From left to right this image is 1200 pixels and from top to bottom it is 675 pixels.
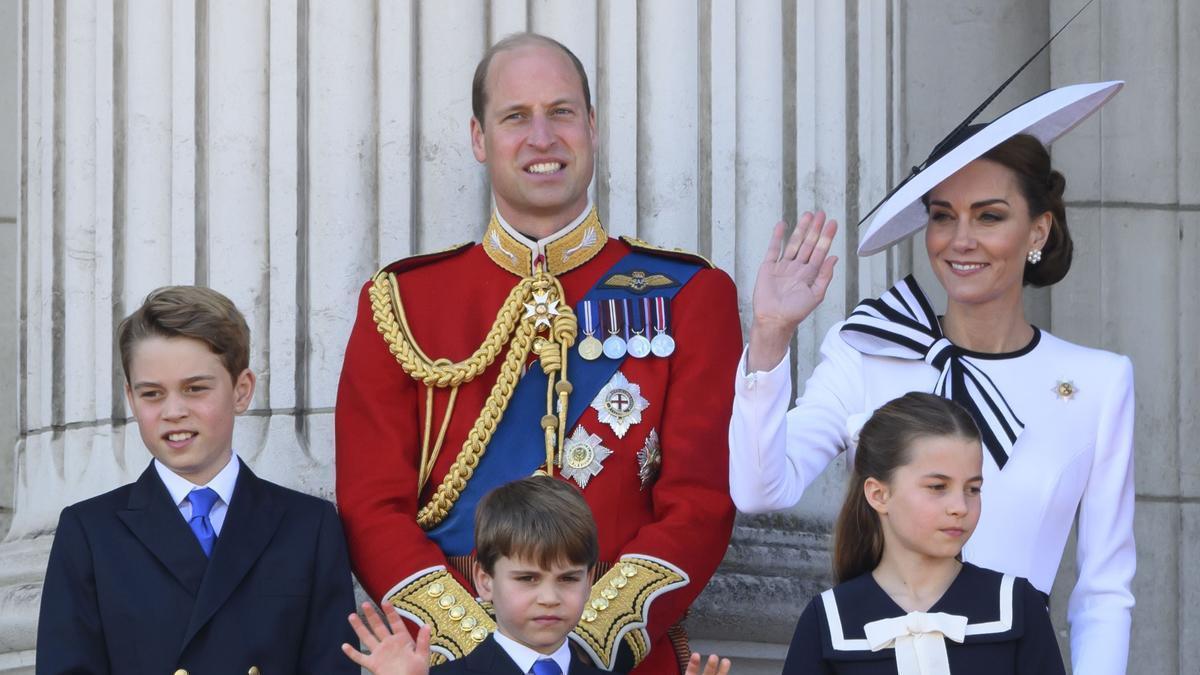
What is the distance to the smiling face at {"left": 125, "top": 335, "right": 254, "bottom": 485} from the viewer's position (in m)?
4.64

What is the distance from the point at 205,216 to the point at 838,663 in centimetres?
217

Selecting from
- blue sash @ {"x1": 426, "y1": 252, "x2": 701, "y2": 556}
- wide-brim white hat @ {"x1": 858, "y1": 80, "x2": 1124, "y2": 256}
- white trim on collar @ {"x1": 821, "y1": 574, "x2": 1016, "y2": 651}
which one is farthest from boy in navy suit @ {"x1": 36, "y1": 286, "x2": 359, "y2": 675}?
wide-brim white hat @ {"x1": 858, "y1": 80, "x2": 1124, "y2": 256}

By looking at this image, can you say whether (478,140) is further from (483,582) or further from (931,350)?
(483,582)

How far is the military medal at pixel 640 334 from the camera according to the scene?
5.02 metres

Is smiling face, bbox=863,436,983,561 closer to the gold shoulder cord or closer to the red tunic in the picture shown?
the red tunic

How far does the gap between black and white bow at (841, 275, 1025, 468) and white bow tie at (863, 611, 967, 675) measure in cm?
64

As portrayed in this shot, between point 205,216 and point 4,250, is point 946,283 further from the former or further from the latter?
point 4,250

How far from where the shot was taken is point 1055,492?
15.5 ft

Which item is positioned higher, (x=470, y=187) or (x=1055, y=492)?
(x=470, y=187)

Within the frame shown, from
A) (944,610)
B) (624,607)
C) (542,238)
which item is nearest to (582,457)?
(624,607)

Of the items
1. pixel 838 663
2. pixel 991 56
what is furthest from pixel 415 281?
pixel 991 56

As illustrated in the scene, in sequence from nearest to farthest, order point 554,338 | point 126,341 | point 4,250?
point 126,341 → point 554,338 → point 4,250

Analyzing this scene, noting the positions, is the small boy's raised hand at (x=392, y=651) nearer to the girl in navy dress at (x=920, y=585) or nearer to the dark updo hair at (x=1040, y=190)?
the girl in navy dress at (x=920, y=585)

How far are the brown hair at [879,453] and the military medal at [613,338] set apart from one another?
2.42 feet
